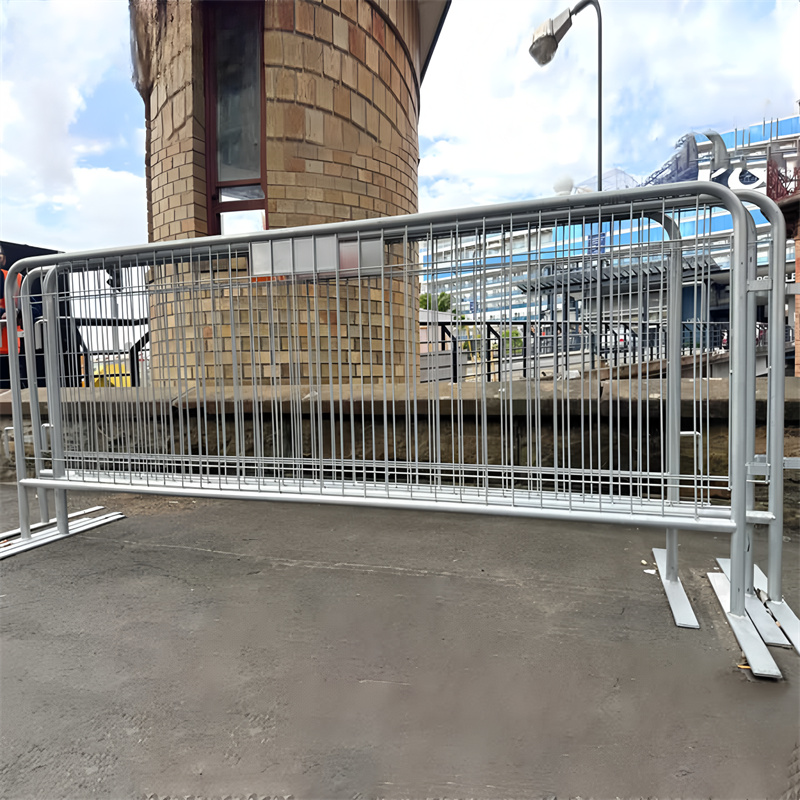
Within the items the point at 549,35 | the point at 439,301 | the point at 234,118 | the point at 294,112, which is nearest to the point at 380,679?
the point at 439,301

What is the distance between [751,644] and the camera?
2.17 m

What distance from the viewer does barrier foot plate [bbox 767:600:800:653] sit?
7.32 feet

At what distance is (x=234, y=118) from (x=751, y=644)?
25.8 ft

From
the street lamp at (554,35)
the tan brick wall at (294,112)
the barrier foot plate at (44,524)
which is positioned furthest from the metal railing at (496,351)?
the street lamp at (554,35)

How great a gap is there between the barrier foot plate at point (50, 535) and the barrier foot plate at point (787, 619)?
4.28 m

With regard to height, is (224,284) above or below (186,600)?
above

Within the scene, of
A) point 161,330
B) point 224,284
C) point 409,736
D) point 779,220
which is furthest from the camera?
point 161,330

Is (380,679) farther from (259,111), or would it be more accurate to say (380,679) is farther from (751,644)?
(259,111)

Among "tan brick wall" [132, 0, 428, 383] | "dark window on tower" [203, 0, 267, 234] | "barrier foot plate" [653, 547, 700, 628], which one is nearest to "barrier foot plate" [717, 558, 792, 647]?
"barrier foot plate" [653, 547, 700, 628]

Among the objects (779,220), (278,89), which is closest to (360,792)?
(779,220)

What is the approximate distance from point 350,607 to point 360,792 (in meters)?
1.19

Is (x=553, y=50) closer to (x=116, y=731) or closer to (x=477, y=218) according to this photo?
(x=477, y=218)

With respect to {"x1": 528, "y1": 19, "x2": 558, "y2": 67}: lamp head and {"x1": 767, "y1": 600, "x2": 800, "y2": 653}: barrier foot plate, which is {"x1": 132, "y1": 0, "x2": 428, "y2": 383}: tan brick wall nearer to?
{"x1": 528, "y1": 19, "x2": 558, "y2": 67}: lamp head

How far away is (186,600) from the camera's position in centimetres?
277
